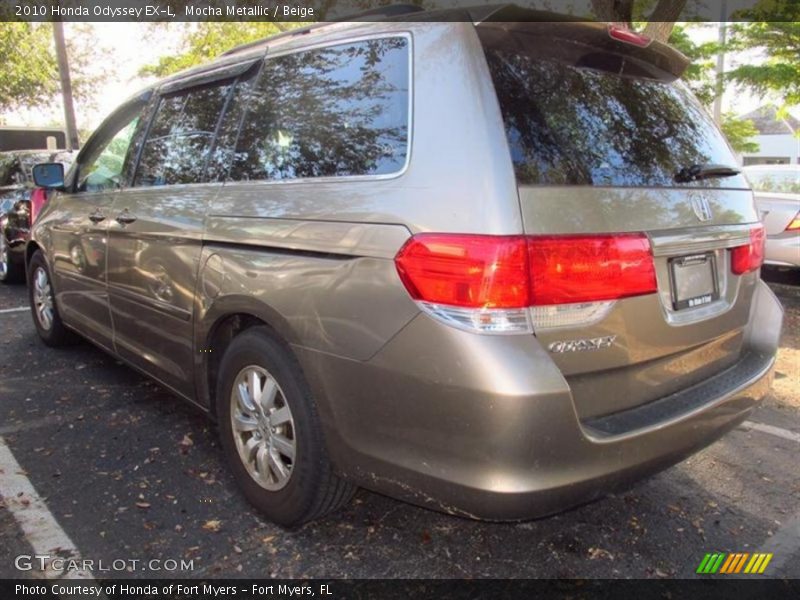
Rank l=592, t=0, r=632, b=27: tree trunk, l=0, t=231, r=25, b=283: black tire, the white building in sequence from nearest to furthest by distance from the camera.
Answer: l=592, t=0, r=632, b=27: tree trunk → l=0, t=231, r=25, b=283: black tire → the white building

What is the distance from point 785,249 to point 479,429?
6377 millimetres

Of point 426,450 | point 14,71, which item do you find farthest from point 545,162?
point 14,71

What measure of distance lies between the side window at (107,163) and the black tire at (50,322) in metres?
0.94

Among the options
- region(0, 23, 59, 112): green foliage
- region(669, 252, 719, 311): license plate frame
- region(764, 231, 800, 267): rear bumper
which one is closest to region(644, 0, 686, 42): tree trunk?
region(764, 231, 800, 267): rear bumper

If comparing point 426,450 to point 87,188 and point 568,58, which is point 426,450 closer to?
point 568,58

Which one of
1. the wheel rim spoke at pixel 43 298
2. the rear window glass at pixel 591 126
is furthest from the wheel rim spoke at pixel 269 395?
the wheel rim spoke at pixel 43 298

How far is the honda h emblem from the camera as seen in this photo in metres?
2.45

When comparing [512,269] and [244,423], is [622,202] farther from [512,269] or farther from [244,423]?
[244,423]

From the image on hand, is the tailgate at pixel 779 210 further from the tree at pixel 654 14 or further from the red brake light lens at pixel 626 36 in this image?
the red brake light lens at pixel 626 36

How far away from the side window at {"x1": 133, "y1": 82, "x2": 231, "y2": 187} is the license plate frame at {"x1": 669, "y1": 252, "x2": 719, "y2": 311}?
208cm

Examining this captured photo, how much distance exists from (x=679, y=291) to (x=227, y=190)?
6.09 feet

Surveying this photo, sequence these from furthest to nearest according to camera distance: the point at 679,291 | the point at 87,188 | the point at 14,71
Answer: the point at 14,71 < the point at 87,188 < the point at 679,291

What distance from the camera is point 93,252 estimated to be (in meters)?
4.02

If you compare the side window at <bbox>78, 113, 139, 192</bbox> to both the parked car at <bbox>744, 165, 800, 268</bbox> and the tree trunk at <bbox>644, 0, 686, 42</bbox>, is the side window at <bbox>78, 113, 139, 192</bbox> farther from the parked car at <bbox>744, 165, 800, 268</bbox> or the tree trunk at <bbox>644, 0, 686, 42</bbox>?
the tree trunk at <bbox>644, 0, 686, 42</bbox>
